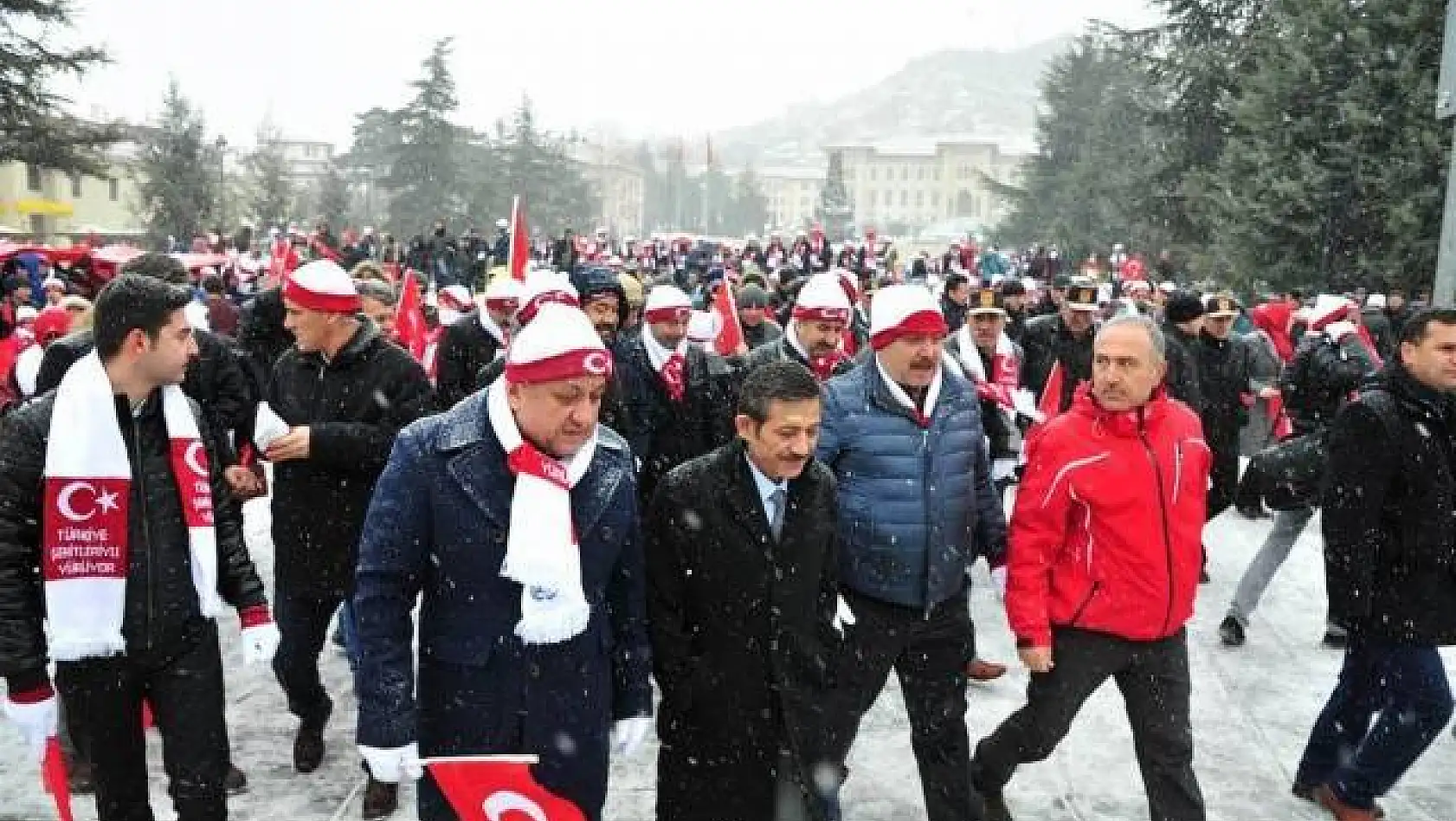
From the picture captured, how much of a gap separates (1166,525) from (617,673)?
1.97m

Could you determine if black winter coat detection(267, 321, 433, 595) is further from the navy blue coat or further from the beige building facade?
the beige building facade

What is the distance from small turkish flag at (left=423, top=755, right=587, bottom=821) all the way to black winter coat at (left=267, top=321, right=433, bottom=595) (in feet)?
7.42

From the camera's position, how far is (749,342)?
1005 cm

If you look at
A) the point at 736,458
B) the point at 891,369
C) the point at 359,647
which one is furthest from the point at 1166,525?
the point at 359,647

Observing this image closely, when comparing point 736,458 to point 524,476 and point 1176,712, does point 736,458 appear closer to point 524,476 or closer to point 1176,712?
point 524,476

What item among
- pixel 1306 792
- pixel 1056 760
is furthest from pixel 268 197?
pixel 1306 792

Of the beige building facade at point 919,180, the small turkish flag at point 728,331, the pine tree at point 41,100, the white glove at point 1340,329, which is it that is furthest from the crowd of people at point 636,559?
the beige building facade at point 919,180

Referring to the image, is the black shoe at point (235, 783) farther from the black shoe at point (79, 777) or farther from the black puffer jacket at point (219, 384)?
the black puffer jacket at point (219, 384)

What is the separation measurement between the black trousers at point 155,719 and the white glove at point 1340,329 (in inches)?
260

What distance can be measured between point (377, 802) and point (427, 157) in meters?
57.3

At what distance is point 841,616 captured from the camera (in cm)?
394

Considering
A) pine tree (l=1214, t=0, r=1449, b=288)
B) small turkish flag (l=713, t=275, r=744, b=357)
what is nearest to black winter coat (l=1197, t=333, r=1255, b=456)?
small turkish flag (l=713, t=275, r=744, b=357)

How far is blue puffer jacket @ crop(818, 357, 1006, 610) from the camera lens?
4.23 meters

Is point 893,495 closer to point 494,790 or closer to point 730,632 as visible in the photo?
point 730,632
